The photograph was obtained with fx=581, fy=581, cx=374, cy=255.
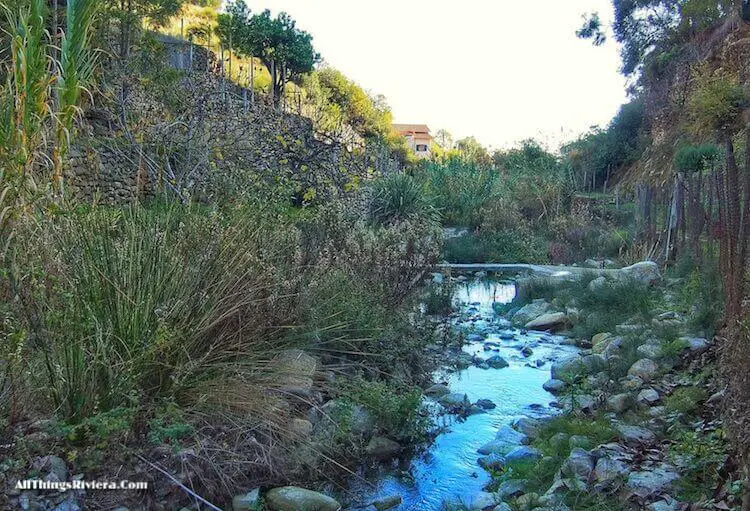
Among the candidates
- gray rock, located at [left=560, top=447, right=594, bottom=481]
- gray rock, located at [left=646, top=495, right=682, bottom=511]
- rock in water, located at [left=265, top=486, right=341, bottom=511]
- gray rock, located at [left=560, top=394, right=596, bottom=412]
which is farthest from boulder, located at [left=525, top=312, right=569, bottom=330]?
rock in water, located at [left=265, top=486, right=341, bottom=511]

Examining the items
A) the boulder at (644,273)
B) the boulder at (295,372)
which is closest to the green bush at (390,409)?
the boulder at (295,372)

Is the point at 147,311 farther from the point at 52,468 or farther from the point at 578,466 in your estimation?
the point at 578,466

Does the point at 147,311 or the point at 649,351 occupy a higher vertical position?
the point at 147,311

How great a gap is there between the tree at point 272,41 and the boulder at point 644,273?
448 inches

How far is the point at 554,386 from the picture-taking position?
481 cm

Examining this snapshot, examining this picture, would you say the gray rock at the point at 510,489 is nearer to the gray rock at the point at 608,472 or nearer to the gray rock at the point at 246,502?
the gray rock at the point at 608,472

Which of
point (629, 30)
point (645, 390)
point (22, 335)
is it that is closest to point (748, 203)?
point (645, 390)

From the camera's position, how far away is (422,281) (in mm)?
5910

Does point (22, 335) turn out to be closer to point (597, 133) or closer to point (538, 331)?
point (538, 331)

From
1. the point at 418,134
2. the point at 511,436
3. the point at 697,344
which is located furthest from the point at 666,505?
the point at 418,134

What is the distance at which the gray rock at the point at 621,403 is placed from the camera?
12.4ft

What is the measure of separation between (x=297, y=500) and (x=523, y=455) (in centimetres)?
142

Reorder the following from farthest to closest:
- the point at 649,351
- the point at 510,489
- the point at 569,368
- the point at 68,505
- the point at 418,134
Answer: the point at 418,134 → the point at 569,368 → the point at 649,351 → the point at 510,489 → the point at 68,505

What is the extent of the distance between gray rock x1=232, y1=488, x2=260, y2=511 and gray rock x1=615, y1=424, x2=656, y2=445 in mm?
2003
